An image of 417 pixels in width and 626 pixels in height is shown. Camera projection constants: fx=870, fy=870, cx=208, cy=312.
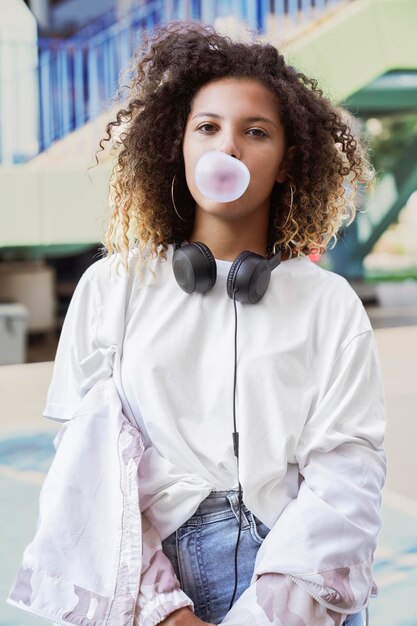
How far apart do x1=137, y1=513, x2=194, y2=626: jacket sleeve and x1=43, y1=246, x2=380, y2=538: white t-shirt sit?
0.03m

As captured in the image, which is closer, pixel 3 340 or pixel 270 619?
pixel 270 619

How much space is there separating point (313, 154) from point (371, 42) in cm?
478

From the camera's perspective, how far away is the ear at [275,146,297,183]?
4.07 feet

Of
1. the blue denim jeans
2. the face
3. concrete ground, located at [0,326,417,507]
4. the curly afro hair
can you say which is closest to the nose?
the face

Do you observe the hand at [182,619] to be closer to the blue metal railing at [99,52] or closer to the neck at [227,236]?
the neck at [227,236]

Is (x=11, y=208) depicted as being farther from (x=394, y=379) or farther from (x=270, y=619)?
(x=270, y=619)

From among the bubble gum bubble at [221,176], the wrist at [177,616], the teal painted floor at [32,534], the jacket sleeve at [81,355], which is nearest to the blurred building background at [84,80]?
the teal painted floor at [32,534]

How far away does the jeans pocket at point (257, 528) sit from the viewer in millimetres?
1125

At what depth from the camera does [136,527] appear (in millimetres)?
1077

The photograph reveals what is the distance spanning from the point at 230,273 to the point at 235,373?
0.43 ft

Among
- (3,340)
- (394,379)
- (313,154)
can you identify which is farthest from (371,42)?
(313,154)

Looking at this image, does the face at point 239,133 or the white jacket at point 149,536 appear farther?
the face at point 239,133

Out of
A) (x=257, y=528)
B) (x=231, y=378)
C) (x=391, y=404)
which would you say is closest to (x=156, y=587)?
(x=257, y=528)

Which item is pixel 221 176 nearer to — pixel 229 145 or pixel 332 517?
pixel 229 145
